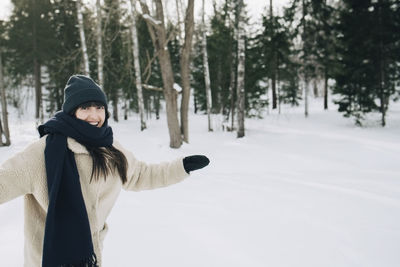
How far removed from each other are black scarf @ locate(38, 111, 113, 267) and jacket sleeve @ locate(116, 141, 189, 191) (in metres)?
0.45

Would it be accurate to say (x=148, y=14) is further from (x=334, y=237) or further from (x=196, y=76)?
(x=196, y=76)

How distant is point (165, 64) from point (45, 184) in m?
7.93

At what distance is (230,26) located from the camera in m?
16.5

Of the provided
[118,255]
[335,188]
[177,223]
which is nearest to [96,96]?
[118,255]

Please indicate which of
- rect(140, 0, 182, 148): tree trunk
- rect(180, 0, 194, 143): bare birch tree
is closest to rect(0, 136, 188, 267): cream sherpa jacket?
rect(140, 0, 182, 148): tree trunk

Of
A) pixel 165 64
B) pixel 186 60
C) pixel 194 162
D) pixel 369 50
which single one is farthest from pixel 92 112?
pixel 369 50

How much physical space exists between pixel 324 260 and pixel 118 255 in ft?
7.00

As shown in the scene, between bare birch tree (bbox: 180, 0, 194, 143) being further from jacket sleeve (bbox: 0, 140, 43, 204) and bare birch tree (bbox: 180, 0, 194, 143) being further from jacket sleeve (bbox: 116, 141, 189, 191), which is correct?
jacket sleeve (bbox: 0, 140, 43, 204)

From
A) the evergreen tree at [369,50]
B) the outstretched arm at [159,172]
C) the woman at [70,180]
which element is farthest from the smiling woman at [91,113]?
the evergreen tree at [369,50]

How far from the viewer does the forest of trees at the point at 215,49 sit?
9688 millimetres

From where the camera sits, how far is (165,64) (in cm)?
897

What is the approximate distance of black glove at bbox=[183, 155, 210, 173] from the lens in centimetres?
195

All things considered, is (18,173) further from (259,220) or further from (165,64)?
(165,64)

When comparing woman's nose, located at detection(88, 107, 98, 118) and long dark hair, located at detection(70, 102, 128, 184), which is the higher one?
woman's nose, located at detection(88, 107, 98, 118)
